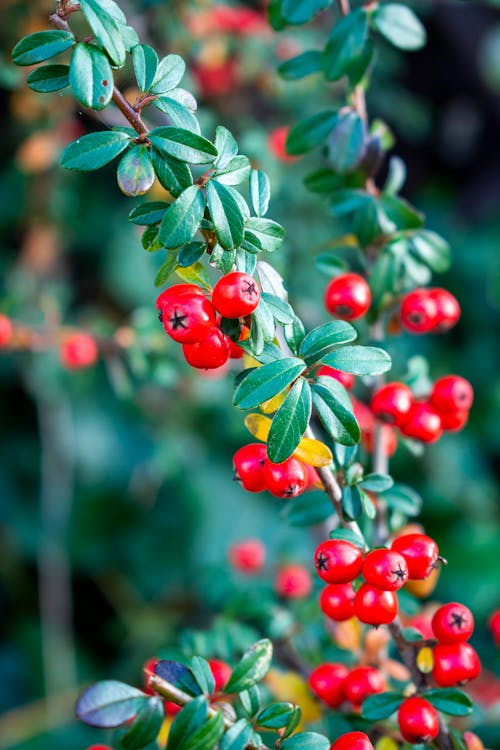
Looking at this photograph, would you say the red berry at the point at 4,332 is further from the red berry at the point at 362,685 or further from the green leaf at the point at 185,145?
the red berry at the point at 362,685

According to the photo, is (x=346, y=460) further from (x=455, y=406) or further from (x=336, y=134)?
(x=336, y=134)

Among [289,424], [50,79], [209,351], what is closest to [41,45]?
[50,79]

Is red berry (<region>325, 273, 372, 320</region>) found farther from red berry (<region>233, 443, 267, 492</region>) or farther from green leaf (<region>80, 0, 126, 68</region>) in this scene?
green leaf (<region>80, 0, 126, 68</region>)

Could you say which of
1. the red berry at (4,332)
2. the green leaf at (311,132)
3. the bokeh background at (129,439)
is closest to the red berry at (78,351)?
the red berry at (4,332)

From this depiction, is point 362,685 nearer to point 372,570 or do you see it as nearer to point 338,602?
point 338,602

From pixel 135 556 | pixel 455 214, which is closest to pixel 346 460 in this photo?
pixel 135 556

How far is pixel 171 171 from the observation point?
2.57 ft

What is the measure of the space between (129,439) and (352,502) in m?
1.88

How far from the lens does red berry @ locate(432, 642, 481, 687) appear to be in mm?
903

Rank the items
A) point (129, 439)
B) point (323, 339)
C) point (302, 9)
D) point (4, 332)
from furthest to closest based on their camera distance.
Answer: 1. point (129, 439)
2. point (4, 332)
3. point (302, 9)
4. point (323, 339)

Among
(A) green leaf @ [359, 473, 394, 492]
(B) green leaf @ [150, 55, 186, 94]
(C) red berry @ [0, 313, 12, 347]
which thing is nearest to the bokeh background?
(C) red berry @ [0, 313, 12, 347]

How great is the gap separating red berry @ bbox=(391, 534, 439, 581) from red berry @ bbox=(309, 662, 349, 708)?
29 cm

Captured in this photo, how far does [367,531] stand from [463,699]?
0.23 metres

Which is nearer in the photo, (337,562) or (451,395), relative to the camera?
(337,562)
